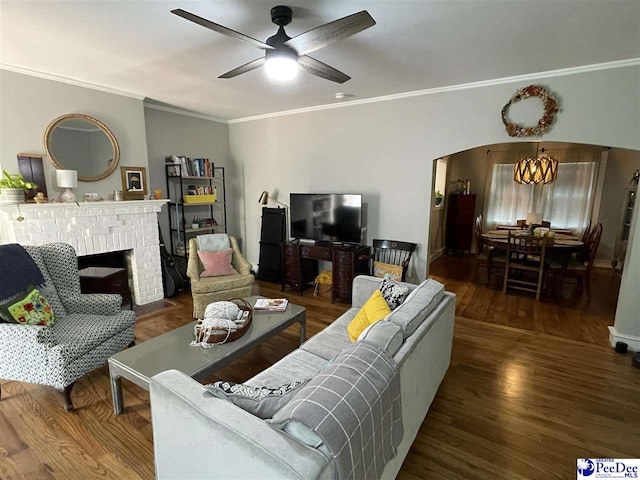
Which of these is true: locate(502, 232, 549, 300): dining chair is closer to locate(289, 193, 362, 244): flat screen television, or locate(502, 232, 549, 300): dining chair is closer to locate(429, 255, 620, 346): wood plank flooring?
locate(429, 255, 620, 346): wood plank flooring

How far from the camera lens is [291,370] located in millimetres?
1896

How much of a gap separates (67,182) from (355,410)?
3.78 meters

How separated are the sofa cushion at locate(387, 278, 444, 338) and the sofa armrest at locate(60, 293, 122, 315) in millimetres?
2313

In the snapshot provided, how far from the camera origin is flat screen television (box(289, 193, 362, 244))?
13.6 ft

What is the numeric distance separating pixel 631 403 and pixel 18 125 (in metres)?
5.67

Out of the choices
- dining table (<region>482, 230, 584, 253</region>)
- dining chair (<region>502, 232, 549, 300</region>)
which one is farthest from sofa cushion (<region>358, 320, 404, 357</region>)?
dining table (<region>482, 230, 584, 253</region>)

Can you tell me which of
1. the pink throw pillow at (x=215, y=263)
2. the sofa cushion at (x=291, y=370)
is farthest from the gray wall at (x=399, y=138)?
the sofa cushion at (x=291, y=370)

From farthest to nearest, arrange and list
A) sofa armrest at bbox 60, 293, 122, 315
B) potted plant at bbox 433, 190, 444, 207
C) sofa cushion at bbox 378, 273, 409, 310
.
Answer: potted plant at bbox 433, 190, 444, 207
sofa armrest at bbox 60, 293, 122, 315
sofa cushion at bbox 378, 273, 409, 310

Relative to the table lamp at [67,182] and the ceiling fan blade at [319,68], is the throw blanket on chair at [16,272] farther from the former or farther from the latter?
the ceiling fan blade at [319,68]

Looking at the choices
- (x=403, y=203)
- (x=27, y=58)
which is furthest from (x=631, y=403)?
(x=27, y=58)

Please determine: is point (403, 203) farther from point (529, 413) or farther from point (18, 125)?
point (18, 125)

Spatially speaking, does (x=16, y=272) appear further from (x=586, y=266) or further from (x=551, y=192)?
(x=551, y=192)

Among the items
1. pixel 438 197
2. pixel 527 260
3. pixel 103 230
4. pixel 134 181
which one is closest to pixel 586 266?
pixel 527 260

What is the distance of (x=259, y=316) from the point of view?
2.66 metres
